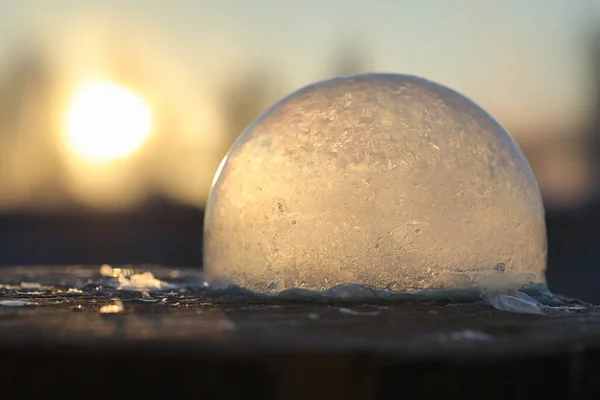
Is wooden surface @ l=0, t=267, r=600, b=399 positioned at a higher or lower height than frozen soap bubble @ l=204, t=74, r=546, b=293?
lower

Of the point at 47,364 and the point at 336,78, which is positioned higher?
the point at 336,78

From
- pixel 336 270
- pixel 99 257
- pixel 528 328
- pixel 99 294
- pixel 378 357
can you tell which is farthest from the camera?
pixel 99 257

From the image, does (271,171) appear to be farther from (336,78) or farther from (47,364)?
(47,364)

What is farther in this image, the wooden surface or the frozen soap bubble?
the frozen soap bubble

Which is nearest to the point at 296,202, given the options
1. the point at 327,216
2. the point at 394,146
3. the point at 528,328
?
the point at 327,216

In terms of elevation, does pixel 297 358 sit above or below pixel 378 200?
below

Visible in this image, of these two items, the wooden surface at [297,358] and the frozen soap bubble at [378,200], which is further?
the frozen soap bubble at [378,200]

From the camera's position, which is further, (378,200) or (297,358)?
(378,200)

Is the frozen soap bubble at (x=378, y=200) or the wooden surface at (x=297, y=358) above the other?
the frozen soap bubble at (x=378, y=200)
